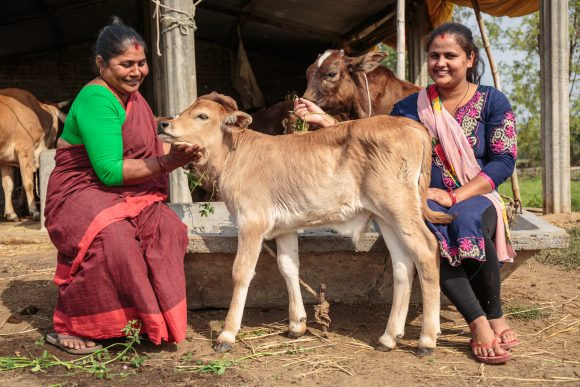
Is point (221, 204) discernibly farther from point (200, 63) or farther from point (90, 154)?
point (200, 63)

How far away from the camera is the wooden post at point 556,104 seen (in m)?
8.24

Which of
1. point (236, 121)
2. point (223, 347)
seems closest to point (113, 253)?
point (223, 347)

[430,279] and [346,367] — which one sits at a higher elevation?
[430,279]

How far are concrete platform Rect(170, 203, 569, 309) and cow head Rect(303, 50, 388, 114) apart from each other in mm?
1847

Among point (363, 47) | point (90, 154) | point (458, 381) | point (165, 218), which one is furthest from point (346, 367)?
point (363, 47)

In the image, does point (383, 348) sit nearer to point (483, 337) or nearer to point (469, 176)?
point (483, 337)

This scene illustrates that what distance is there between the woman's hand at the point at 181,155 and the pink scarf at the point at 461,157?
141 centimetres

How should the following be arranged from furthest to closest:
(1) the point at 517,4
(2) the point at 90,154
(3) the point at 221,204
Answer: (1) the point at 517,4 < (3) the point at 221,204 < (2) the point at 90,154

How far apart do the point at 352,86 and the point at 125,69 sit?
2.70 meters

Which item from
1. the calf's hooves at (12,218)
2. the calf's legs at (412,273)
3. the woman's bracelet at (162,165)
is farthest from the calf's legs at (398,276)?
the calf's hooves at (12,218)

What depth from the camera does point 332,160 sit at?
3.71 m

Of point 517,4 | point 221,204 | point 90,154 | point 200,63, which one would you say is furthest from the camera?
point 200,63

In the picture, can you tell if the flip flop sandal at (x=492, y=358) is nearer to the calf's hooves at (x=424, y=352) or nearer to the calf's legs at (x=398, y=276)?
the calf's hooves at (x=424, y=352)

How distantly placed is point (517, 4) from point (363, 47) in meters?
3.89
